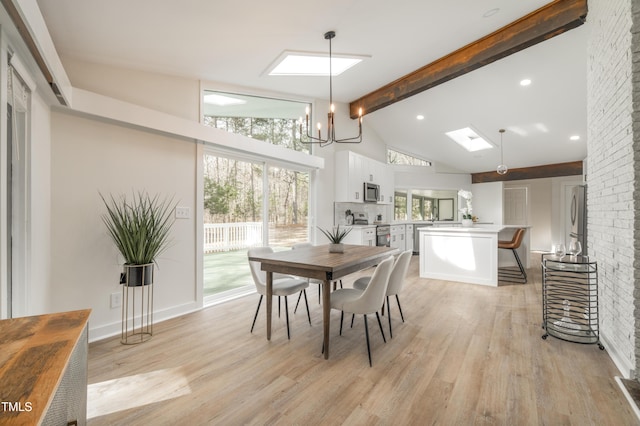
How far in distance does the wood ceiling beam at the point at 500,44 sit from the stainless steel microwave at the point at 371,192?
1852 mm

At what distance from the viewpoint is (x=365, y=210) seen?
6605mm

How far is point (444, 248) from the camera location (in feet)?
16.3

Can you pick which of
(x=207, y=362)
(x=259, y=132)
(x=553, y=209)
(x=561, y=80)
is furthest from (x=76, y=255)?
(x=553, y=209)

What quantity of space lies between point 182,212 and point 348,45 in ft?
8.68

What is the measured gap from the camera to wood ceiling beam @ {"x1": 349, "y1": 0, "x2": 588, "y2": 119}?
122 inches

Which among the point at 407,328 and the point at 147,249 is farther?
the point at 407,328

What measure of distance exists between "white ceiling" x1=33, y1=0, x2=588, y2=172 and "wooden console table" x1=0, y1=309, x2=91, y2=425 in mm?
2282

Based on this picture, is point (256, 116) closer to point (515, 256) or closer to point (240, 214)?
point (240, 214)

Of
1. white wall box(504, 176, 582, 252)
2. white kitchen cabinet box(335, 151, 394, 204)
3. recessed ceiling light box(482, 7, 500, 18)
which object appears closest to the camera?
recessed ceiling light box(482, 7, 500, 18)

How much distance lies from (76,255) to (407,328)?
3.09 metres

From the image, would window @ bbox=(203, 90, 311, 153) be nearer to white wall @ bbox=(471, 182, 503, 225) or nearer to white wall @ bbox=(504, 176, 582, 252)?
white wall @ bbox=(471, 182, 503, 225)

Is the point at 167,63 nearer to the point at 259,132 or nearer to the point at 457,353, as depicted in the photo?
the point at 259,132

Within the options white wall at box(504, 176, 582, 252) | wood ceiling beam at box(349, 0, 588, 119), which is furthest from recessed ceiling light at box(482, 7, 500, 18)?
white wall at box(504, 176, 582, 252)

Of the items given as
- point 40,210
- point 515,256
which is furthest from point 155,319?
point 515,256
